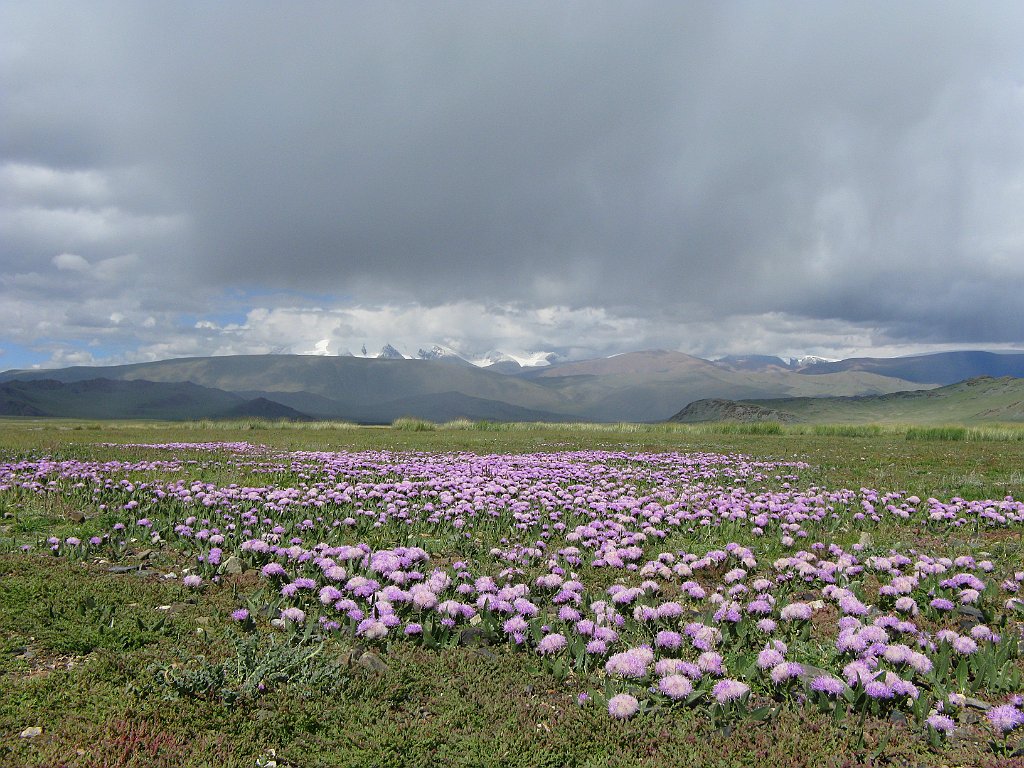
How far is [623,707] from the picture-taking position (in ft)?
14.0

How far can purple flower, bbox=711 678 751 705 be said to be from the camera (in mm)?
4352

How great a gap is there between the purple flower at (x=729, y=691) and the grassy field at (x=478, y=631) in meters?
0.04

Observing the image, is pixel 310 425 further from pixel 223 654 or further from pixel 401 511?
pixel 223 654

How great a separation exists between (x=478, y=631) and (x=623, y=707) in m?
1.76

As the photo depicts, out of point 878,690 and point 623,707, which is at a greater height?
point 878,690

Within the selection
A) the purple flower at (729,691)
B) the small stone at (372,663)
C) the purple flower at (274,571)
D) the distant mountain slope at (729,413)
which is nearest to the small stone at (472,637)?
the small stone at (372,663)

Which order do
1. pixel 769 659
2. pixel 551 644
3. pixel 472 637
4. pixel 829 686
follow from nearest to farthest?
pixel 829 686, pixel 769 659, pixel 551 644, pixel 472 637

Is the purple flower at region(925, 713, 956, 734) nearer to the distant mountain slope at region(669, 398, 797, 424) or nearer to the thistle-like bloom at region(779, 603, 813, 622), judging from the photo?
the thistle-like bloom at region(779, 603, 813, 622)

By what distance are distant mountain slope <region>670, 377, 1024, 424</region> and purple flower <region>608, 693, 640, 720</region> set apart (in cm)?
11945

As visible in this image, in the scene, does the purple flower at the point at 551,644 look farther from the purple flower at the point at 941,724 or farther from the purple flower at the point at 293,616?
the purple flower at the point at 941,724

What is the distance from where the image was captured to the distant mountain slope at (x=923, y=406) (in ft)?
427

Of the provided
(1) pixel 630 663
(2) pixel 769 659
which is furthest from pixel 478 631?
(2) pixel 769 659

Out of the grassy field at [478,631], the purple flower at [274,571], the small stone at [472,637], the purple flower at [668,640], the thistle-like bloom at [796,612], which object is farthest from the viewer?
the purple flower at [274,571]

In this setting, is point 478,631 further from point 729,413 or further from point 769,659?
point 729,413
